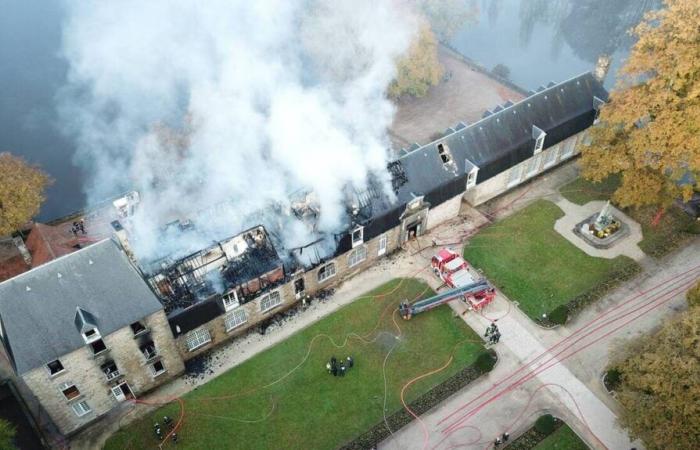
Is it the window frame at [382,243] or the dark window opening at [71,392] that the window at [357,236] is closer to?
the window frame at [382,243]

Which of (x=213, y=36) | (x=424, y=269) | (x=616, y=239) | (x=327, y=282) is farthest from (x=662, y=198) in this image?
(x=213, y=36)

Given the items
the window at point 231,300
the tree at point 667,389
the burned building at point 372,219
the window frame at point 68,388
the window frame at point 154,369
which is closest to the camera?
the tree at point 667,389

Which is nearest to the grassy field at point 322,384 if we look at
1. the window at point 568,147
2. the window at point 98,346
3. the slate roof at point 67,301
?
the window at point 98,346

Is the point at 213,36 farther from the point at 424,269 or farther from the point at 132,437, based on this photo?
the point at 132,437

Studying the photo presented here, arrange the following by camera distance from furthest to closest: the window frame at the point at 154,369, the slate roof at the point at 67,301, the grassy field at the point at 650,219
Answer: the grassy field at the point at 650,219, the window frame at the point at 154,369, the slate roof at the point at 67,301

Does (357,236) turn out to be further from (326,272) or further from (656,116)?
(656,116)

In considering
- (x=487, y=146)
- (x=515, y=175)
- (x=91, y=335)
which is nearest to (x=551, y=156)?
(x=515, y=175)
